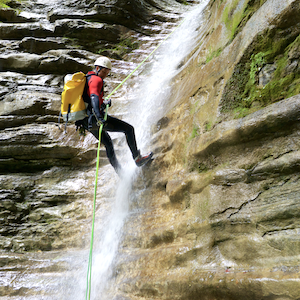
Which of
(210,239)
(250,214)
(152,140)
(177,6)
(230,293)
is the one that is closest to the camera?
(230,293)

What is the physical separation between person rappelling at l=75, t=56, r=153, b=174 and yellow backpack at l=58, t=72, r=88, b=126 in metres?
0.16

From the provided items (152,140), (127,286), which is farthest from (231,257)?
(152,140)

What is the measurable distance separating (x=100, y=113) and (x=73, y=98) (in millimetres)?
716

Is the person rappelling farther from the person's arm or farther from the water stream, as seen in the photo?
the water stream

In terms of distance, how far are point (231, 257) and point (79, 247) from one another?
426cm

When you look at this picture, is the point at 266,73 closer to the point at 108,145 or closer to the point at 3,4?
the point at 108,145

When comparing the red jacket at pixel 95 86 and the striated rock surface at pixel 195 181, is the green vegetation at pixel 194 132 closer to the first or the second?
the striated rock surface at pixel 195 181

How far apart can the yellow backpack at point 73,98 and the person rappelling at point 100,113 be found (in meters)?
0.16

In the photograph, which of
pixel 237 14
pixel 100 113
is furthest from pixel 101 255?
pixel 237 14

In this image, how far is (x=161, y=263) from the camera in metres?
4.48

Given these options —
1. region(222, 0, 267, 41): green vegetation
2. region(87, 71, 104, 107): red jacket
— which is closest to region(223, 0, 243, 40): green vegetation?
region(222, 0, 267, 41): green vegetation

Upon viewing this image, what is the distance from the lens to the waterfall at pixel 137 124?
223 inches

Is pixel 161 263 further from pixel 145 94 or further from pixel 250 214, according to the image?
pixel 145 94

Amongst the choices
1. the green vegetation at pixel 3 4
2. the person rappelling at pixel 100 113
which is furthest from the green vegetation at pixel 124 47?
the person rappelling at pixel 100 113
